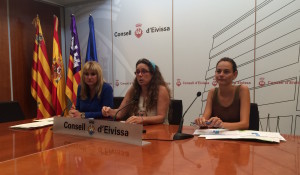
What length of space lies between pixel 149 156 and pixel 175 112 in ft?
4.04

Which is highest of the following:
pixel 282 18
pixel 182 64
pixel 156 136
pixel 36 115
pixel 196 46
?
pixel 282 18

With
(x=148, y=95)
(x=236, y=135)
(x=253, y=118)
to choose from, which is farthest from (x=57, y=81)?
(x=236, y=135)

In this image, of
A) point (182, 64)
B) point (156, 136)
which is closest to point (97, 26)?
point (182, 64)

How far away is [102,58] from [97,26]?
21.3 inches

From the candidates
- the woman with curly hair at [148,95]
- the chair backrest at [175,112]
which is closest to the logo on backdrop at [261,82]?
the chair backrest at [175,112]

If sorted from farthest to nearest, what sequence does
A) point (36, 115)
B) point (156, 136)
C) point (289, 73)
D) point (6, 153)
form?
point (36, 115) → point (289, 73) → point (156, 136) → point (6, 153)

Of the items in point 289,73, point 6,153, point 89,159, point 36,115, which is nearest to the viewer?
point 89,159

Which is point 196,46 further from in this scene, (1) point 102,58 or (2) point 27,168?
(2) point 27,168

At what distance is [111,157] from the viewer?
1.18 metres

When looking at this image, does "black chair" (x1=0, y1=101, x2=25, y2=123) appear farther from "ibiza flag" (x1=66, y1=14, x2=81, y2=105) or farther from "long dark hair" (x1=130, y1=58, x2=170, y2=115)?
"ibiza flag" (x1=66, y1=14, x2=81, y2=105)

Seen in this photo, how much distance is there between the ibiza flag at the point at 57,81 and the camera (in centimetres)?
411

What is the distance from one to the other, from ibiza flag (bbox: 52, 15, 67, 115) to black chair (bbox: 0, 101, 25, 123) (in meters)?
1.35

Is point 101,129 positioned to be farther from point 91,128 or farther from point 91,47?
point 91,47

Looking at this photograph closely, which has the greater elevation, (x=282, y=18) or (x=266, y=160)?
(x=282, y=18)
